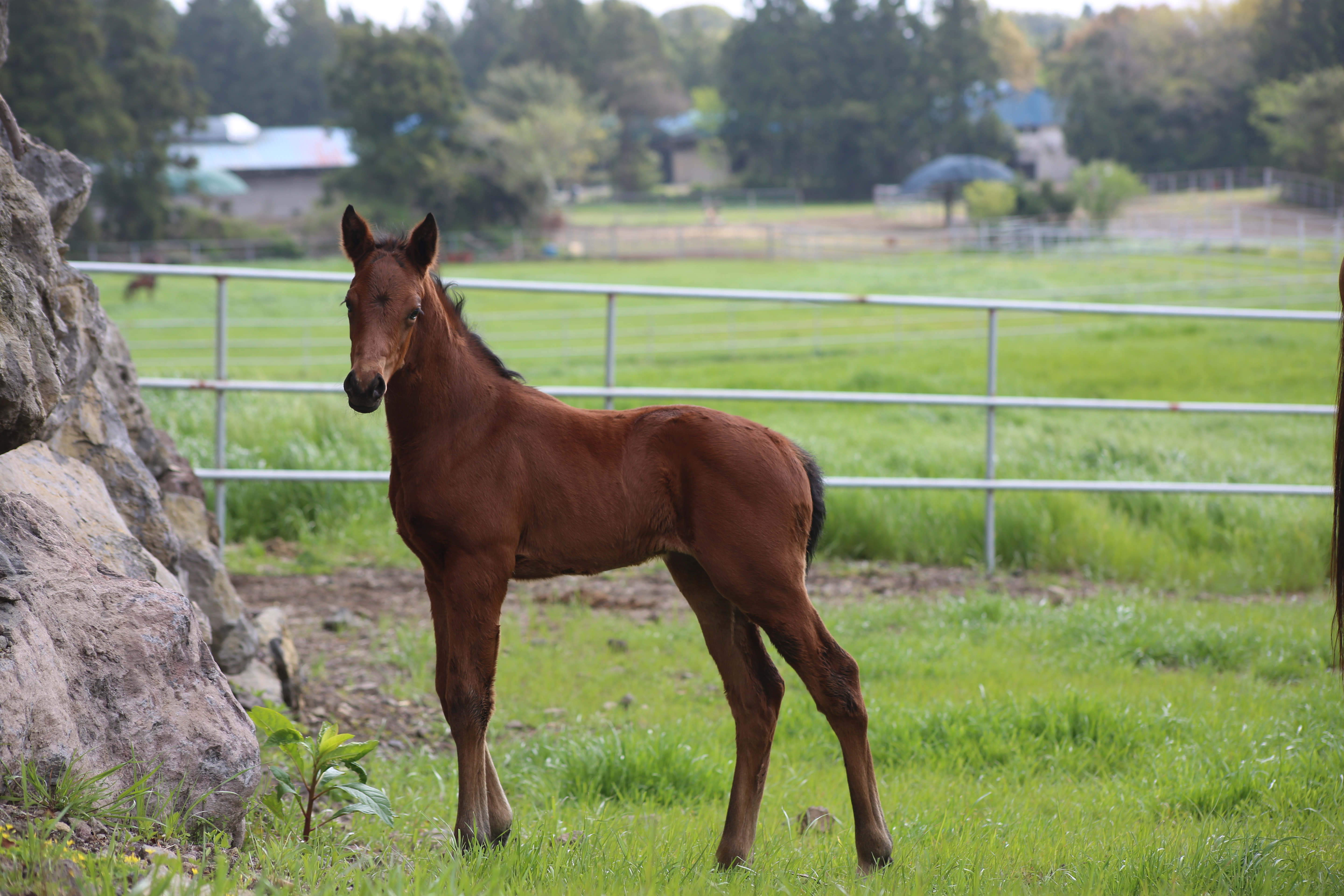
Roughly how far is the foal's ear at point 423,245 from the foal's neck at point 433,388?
47 millimetres

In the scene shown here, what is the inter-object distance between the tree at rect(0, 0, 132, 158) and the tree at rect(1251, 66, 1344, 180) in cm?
4425

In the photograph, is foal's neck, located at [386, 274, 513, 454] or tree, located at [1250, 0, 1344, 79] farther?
tree, located at [1250, 0, 1344, 79]

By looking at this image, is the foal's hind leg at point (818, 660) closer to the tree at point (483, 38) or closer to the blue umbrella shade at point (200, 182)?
the blue umbrella shade at point (200, 182)

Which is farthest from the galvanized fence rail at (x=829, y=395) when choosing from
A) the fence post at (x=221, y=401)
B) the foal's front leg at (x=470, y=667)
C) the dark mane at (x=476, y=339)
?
the foal's front leg at (x=470, y=667)

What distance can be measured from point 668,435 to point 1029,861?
152cm

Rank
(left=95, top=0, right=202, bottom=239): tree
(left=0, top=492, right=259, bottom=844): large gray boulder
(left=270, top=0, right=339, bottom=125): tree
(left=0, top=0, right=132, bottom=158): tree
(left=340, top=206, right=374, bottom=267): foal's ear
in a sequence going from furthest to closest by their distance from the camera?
1. (left=270, top=0, right=339, bottom=125): tree
2. (left=95, top=0, right=202, bottom=239): tree
3. (left=0, top=0, right=132, bottom=158): tree
4. (left=340, top=206, right=374, bottom=267): foal's ear
5. (left=0, top=492, right=259, bottom=844): large gray boulder

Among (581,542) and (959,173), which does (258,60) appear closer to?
(959,173)

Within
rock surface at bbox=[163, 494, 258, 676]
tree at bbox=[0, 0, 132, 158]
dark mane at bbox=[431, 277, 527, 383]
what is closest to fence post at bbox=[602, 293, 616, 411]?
rock surface at bbox=[163, 494, 258, 676]

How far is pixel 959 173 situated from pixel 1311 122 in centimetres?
1402

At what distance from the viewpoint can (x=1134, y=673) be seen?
4707mm

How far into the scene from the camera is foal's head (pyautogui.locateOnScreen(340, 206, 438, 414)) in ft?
7.63

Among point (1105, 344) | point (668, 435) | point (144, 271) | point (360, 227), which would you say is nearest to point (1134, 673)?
point (668, 435)

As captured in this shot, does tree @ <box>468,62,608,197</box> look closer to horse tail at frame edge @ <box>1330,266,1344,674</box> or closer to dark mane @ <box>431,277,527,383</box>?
dark mane @ <box>431,277,527,383</box>

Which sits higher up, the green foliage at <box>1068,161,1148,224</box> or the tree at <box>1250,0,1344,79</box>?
the tree at <box>1250,0,1344,79</box>
